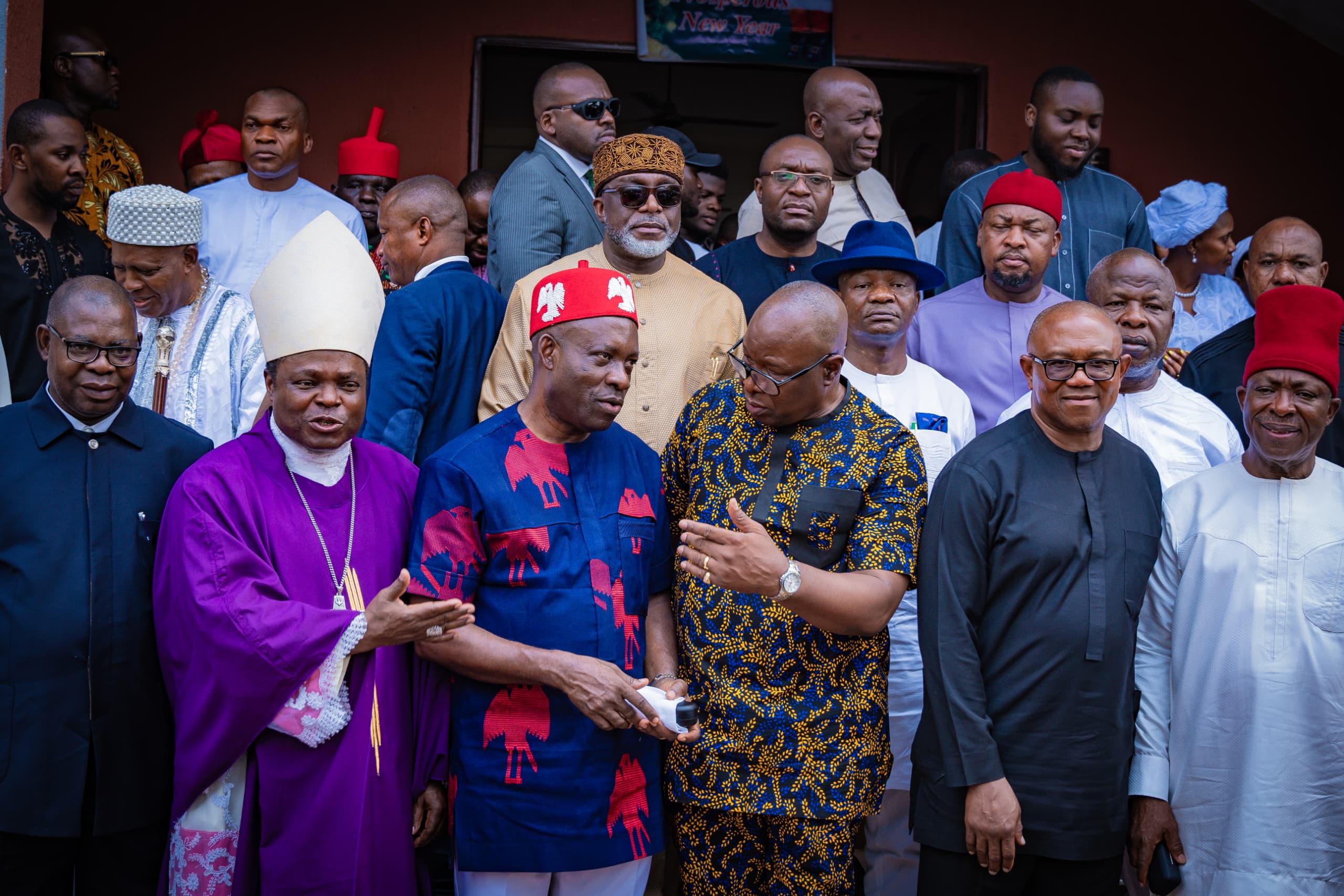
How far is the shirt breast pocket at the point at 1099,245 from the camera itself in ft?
17.8

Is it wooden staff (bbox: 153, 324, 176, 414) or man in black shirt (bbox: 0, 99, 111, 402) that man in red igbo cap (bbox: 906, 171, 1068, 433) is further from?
man in black shirt (bbox: 0, 99, 111, 402)

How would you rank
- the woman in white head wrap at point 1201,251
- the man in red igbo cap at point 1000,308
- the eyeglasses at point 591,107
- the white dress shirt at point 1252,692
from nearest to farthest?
the white dress shirt at point 1252,692 → the man in red igbo cap at point 1000,308 → the eyeglasses at point 591,107 → the woman in white head wrap at point 1201,251

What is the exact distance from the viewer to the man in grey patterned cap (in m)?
4.05

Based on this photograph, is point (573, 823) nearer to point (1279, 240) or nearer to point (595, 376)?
point (595, 376)

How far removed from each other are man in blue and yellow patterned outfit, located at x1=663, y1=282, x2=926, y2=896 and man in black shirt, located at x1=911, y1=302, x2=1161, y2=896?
5.5 inches

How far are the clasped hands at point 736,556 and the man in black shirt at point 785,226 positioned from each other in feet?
6.63

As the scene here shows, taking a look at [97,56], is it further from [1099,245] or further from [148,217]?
[1099,245]

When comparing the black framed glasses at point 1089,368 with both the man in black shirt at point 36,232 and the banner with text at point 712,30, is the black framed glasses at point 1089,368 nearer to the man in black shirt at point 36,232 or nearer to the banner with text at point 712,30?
the man in black shirt at point 36,232

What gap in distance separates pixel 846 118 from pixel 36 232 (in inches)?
145

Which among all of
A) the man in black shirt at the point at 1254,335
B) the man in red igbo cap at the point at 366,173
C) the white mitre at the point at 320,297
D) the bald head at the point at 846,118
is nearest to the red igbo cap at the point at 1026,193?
the man in black shirt at the point at 1254,335

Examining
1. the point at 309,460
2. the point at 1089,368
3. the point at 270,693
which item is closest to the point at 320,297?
the point at 309,460

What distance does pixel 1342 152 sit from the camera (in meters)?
8.45

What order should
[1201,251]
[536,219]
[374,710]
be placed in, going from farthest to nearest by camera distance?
[1201,251]
[536,219]
[374,710]

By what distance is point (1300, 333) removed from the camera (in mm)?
3561
